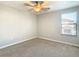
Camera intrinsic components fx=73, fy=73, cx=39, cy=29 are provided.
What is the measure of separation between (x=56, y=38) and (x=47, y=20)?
144cm

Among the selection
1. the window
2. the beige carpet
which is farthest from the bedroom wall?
the beige carpet

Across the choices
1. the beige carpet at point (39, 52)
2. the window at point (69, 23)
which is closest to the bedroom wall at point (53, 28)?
the window at point (69, 23)

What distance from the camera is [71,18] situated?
410 cm

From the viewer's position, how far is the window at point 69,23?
399 cm

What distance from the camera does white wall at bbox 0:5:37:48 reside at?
363cm

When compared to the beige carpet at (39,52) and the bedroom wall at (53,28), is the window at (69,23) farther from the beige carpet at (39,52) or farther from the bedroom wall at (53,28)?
the beige carpet at (39,52)

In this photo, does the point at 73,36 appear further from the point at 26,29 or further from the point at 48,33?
the point at 26,29

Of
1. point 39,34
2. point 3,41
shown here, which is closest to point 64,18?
point 39,34

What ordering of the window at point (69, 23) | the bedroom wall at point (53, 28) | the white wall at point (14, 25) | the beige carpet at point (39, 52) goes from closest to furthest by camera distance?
the beige carpet at point (39, 52) → the white wall at point (14, 25) → the window at point (69, 23) → the bedroom wall at point (53, 28)

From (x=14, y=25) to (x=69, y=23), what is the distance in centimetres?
314

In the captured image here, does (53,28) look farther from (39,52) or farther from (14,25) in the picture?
(14,25)

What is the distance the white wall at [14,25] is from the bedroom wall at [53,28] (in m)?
0.84

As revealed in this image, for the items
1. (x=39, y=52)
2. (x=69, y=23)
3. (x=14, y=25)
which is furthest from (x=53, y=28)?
(x=14, y=25)

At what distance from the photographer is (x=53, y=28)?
498 centimetres
